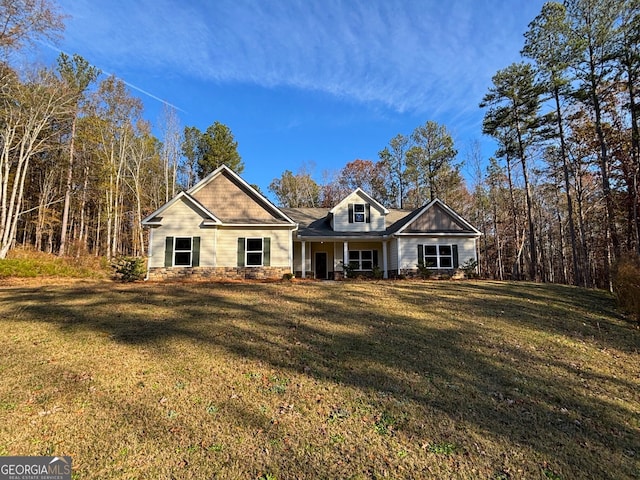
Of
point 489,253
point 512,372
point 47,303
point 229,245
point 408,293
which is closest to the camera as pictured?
point 512,372

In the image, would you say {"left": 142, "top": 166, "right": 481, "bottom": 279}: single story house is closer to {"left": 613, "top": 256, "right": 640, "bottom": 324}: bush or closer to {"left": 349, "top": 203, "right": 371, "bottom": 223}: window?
{"left": 349, "top": 203, "right": 371, "bottom": 223}: window

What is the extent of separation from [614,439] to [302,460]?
12.5 ft

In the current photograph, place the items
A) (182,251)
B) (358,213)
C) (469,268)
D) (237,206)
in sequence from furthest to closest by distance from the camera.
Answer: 1. (358,213)
2. (469,268)
3. (237,206)
4. (182,251)

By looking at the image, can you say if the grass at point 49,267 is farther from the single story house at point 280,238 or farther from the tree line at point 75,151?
the single story house at point 280,238

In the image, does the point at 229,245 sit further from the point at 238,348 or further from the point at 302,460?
the point at 302,460

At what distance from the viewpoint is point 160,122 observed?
1140 inches

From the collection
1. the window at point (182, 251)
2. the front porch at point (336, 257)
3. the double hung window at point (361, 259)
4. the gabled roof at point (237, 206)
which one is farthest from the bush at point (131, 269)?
the double hung window at point (361, 259)

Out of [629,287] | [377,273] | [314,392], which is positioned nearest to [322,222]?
[377,273]

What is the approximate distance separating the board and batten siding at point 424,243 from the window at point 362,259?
2270 mm

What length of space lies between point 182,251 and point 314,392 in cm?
1275

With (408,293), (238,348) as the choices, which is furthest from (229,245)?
(238,348)

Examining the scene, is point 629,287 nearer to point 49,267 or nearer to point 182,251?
point 182,251

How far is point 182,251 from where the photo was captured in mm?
15836

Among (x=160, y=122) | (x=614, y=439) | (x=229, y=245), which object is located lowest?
(x=614, y=439)
